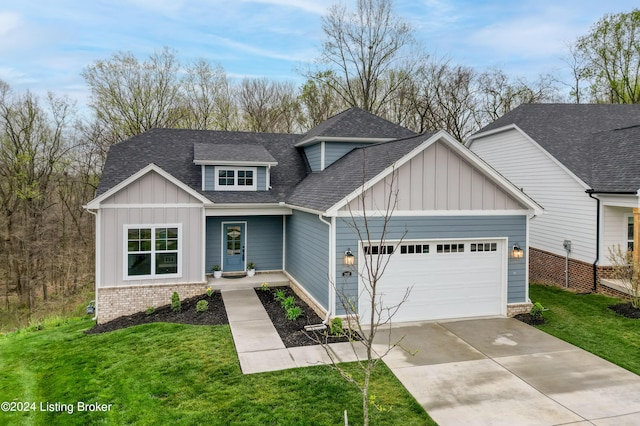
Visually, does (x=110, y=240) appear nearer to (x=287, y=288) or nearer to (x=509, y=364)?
(x=287, y=288)

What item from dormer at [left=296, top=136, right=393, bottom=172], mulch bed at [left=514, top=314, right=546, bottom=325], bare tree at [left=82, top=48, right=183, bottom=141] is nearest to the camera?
mulch bed at [left=514, top=314, right=546, bottom=325]

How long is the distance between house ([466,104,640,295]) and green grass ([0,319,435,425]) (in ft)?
31.1

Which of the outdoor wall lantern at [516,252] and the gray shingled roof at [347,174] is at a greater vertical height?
the gray shingled roof at [347,174]

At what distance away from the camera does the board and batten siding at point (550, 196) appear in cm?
1360

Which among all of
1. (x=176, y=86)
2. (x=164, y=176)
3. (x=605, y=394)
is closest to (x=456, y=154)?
(x=605, y=394)

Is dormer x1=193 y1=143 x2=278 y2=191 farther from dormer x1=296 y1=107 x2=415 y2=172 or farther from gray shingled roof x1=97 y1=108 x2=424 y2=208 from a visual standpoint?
dormer x1=296 y1=107 x2=415 y2=172

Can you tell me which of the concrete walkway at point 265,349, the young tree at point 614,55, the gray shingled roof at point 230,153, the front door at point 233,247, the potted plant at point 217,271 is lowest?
the concrete walkway at point 265,349

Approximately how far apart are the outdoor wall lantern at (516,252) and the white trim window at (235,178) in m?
8.66

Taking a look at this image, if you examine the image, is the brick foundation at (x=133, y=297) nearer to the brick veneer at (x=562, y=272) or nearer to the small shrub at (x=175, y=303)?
the small shrub at (x=175, y=303)

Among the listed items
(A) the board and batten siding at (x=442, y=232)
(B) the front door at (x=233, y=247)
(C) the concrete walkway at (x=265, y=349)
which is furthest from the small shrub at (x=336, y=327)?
(B) the front door at (x=233, y=247)

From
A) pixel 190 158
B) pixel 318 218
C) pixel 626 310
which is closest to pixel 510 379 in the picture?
pixel 318 218

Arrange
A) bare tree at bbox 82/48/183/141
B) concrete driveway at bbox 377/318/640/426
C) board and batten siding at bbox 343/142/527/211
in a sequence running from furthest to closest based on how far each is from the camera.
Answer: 1. bare tree at bbox 82/48/183/141
2. board and batten siding at bbox 343/142/527/211
3. concrete driveway at bbox 377/318/640/426

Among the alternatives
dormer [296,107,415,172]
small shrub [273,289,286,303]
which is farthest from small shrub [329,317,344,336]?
dormer [296,107,415,172]

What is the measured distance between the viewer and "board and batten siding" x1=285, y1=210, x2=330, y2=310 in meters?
10.5
